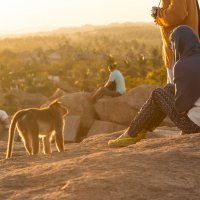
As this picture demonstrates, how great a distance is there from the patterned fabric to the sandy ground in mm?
1083

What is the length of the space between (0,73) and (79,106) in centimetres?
2890

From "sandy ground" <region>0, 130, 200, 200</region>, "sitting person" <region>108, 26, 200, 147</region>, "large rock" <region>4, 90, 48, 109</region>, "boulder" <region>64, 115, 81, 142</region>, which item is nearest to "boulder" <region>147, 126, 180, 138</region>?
"sitting person" <region>108, 26, 200, 147</region>

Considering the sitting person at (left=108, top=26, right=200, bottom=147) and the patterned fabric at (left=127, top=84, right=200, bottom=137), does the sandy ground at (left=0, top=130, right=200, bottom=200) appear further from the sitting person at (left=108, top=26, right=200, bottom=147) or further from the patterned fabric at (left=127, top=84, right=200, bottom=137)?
the patterned fabric at (left=127, top=84, right=200, bottom=137)

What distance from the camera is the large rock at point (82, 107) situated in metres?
18.0

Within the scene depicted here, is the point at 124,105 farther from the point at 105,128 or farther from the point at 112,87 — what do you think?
the point at 105,128

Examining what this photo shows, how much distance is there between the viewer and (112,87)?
57.7ft

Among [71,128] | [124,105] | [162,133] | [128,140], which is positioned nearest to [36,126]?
[128,140]

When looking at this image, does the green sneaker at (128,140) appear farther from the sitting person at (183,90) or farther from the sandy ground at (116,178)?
the sandy ground at (116,178)

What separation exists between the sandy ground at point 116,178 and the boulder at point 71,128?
1188cm

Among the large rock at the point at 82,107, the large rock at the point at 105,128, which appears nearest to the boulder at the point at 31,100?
the large rock at the point at 82,107

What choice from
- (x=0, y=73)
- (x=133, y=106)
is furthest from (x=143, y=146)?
(x=0, y=73)

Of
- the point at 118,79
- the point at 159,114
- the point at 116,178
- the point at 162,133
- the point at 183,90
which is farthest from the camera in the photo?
the point at 118,79

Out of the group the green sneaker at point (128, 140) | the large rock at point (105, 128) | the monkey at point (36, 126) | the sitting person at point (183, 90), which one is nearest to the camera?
the sitting person at point (183, 90)

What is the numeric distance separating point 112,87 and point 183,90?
37.8 feet
